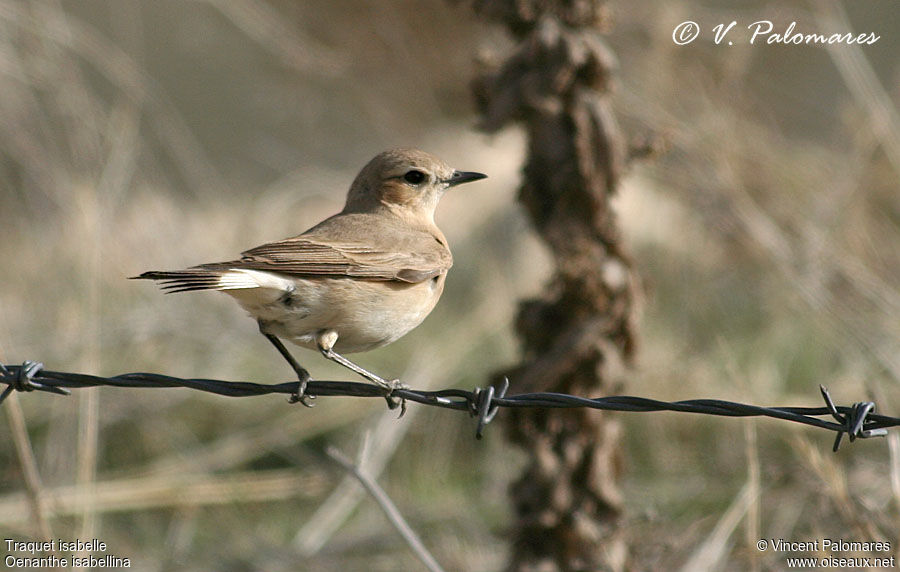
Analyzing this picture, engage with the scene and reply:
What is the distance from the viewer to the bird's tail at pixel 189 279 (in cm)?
291

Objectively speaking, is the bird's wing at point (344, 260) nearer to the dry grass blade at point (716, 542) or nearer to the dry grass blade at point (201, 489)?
the dry grass blade at point (716, 542)

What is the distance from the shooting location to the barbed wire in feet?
8.76

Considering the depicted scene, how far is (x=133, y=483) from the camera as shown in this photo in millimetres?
6238

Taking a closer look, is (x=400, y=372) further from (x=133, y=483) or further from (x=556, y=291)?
(x=556, y=291)

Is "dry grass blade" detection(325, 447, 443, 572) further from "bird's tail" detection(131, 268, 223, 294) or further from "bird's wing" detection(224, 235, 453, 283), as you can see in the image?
"bird's tail" detection(131, 268, 223, 294)

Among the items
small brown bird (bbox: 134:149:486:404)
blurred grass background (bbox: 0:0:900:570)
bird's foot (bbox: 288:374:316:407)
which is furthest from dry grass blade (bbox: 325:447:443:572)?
blurred grass background (bbox: 0:0:900:570)

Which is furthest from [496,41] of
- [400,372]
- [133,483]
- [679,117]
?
[133,483]

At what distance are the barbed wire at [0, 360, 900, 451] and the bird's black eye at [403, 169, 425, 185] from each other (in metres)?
1.40

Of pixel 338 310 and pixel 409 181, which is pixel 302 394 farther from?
pixel 409 181

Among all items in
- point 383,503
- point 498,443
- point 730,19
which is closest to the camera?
point 383,503

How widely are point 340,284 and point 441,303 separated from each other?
6039 mm

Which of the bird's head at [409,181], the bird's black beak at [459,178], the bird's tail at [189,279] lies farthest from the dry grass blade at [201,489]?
the bird's tail at [189,279]

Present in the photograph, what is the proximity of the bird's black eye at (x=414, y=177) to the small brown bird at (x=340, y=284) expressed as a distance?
325mm

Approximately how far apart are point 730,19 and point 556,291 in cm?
524
